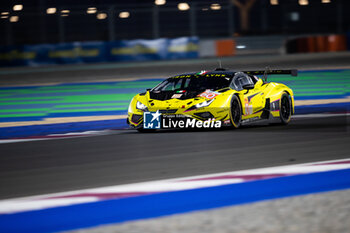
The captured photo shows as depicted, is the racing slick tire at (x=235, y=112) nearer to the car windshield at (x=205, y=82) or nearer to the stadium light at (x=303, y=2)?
the car windshield at (x=205, y=82)

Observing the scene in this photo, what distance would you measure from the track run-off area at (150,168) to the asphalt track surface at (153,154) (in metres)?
0.01

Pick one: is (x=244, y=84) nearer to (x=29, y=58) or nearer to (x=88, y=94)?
(x=88, y=94)

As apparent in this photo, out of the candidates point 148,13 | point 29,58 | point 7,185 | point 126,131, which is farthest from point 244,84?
point 148,13

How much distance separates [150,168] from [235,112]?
3794 millimetres

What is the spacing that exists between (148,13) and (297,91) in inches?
769

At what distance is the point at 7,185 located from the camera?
6938 millimetres

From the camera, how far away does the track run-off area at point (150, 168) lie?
5.78 meters

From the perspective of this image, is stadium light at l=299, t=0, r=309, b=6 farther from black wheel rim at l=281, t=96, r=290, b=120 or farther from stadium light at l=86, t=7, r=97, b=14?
black wheel rim at l=281, t=96, r=290, b=120

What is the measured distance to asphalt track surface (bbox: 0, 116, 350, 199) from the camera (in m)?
7.20

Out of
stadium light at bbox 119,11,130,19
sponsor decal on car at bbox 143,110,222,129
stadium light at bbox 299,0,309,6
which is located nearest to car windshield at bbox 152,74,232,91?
sponsor decal on car at bbox 143,110,222,129

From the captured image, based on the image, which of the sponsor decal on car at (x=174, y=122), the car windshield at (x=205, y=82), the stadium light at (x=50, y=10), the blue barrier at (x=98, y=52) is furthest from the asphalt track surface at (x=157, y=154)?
the stadium light at (x=50, y=10)

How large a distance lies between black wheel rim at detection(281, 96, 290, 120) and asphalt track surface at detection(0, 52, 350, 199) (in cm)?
22

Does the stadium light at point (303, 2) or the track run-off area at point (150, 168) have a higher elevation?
the stadium light at point (303, 2)

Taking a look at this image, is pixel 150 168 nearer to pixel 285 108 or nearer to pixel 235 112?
pixel 235 112
